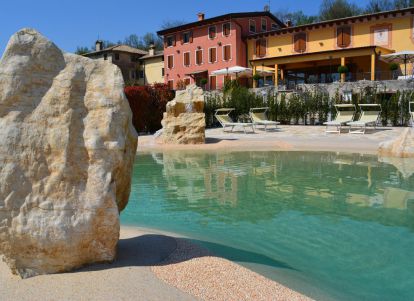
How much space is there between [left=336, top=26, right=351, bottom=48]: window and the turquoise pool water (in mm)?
24462

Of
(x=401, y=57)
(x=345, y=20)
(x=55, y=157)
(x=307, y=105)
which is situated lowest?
(x=55, y=157)

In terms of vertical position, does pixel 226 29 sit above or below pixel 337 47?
above

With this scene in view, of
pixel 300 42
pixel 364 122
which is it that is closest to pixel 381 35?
pixel 300 42

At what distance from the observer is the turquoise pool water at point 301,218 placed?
11.9 feet

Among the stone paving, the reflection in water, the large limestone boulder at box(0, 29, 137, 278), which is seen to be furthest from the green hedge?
the large limestone boulder at box(0, 29, 137, 278)

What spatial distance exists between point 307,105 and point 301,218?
50.2ft

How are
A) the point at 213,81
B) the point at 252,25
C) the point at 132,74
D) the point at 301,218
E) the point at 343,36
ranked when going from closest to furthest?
the point at 301,218 < the point at 343,36 < the point at 252,25 < the point at 213,81 < the point at 132,74

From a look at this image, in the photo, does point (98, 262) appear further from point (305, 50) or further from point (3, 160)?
point (305, 50)

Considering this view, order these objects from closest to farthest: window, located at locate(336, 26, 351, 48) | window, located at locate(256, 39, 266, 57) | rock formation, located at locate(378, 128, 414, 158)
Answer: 1. rock formation, located at locate(378, 128, 414, 158)
2. window, located at locate(336, 26, 351, 48)
3. window, located at locate(256, 39, 266, 57)

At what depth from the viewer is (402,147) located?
34.7 feet

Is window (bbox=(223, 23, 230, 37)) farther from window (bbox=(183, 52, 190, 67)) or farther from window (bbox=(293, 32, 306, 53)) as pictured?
window (bbox=(293, 32, 306, 53))

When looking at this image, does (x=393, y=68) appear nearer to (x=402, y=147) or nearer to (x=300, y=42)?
(x=300, y=42)

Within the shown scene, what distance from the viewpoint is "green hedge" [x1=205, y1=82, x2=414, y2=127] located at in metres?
17.9

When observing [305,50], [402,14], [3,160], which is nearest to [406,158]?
[3,160]
